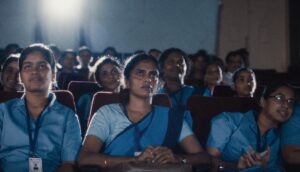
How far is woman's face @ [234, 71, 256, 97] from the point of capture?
4.41 m

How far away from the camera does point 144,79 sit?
105 inches

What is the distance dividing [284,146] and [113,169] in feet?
3.58

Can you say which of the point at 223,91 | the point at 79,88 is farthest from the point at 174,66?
the point at 79,88

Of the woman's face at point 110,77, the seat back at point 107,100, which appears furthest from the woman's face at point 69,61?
the seat back at point 107,100

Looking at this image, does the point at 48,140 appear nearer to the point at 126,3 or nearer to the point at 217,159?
the point at 217,159

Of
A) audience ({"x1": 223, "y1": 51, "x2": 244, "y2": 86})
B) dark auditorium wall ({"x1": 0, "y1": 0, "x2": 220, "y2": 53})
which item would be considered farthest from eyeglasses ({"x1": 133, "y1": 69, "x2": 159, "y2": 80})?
dark auditorium wall ({"x1": 0, "y1": 0, "x2": 220, "y2": 53})

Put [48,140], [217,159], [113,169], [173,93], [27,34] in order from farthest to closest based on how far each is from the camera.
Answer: [27,34], [173,93], [217,159], [48,140], [113,169]

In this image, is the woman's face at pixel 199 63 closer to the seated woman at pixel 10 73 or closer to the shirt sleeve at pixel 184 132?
the seated woman at pixel 10 73

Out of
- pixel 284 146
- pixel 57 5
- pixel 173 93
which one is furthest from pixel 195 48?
pixel 284 146

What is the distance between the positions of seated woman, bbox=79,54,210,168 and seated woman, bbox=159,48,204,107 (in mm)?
1228

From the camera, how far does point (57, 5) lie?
9742 mm

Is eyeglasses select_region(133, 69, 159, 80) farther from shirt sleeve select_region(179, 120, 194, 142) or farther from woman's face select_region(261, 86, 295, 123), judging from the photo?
woman's face select_region(261, 86, 295, 123)

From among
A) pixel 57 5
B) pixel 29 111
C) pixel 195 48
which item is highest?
pixel 57 5

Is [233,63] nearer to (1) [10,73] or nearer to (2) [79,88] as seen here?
(2) [79,88]
